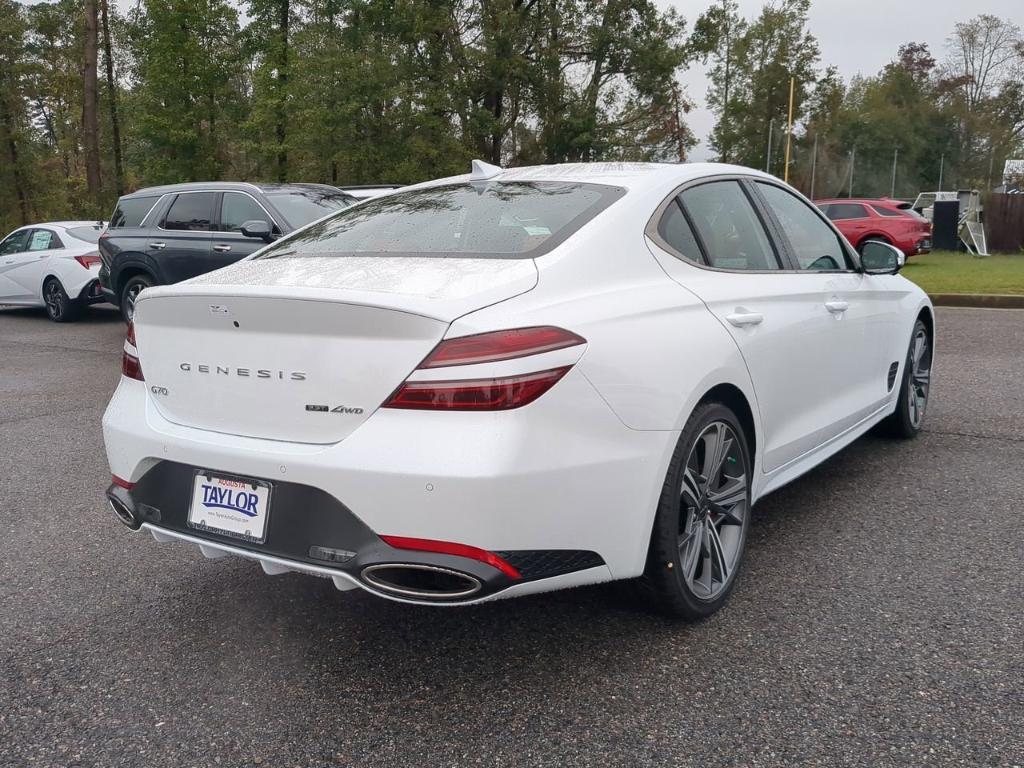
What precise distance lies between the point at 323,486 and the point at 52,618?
4.69 feet

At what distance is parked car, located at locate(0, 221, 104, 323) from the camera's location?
44.7ft

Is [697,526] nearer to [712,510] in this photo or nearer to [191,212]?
[712,510]

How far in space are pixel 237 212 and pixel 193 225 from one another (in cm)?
79

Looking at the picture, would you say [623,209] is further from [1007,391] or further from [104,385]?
[104,385]

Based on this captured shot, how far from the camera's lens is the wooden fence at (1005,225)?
27.2 meters

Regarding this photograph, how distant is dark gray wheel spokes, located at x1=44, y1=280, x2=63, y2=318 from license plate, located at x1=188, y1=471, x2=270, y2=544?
40.9ft

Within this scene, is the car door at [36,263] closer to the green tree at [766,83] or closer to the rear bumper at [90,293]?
the rear bumper at [90,293]

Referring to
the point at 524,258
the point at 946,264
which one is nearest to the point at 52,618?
the point at 524,258

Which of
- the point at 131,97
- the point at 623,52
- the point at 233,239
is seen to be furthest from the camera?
the point at 623,52

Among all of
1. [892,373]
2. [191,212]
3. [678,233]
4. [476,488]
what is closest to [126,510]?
[476,488]

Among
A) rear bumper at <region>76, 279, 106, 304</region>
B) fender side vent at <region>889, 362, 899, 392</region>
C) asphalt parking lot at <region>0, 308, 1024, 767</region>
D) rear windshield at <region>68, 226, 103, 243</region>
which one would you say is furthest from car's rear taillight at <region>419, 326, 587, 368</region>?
rear windshield at <region>68, 226, 103, 243</region>

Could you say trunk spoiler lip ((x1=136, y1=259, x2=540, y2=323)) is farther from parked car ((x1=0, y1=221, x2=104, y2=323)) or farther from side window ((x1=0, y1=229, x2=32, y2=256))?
side window ((x1=0, y1=229, x2=32, y2=256))

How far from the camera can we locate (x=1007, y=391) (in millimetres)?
6789

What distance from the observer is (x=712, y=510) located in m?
3.15
